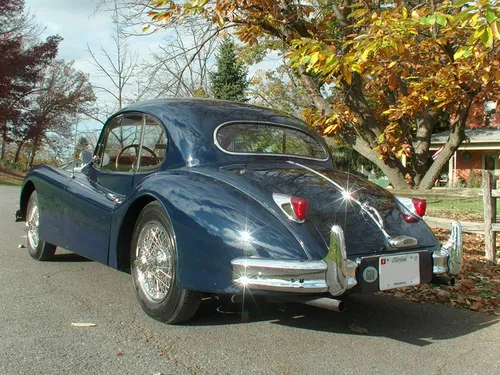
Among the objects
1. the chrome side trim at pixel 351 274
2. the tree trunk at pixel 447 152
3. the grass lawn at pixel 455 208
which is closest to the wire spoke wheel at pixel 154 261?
the chrome side trim at pixel 351 274

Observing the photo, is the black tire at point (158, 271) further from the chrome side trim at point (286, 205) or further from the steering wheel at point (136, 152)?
the chrome side trim at point (286, 205)

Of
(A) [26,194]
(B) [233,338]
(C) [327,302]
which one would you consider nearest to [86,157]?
(A) [26,194]

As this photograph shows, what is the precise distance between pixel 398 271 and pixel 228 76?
27.1 meters

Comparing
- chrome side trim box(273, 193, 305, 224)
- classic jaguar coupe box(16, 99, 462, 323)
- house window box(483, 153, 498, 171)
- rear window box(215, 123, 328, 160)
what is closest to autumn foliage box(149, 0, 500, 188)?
rear window box(215, 123, 328, 160)

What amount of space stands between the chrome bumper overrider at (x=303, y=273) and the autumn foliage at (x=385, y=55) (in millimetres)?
2387

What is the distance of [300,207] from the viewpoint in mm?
3145

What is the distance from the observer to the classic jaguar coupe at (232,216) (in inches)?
119

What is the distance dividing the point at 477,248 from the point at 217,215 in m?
5.46

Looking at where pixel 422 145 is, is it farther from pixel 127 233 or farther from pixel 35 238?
pixel 127 233

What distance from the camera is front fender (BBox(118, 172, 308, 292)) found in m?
3.03

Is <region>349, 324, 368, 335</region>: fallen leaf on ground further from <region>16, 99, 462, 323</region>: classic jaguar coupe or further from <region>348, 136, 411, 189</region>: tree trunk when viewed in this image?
<region>348, 136, 411, 189</region>: tree trunk

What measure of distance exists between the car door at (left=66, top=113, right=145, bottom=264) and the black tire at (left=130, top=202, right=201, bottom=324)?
1.34 feet

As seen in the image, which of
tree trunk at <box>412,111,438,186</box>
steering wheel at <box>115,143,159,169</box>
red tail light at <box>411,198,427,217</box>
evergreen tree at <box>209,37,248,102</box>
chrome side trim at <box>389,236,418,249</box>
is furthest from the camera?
evergreen tree at <box>209,37,248,102</box>

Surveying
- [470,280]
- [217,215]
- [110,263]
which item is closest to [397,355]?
[217,215]
